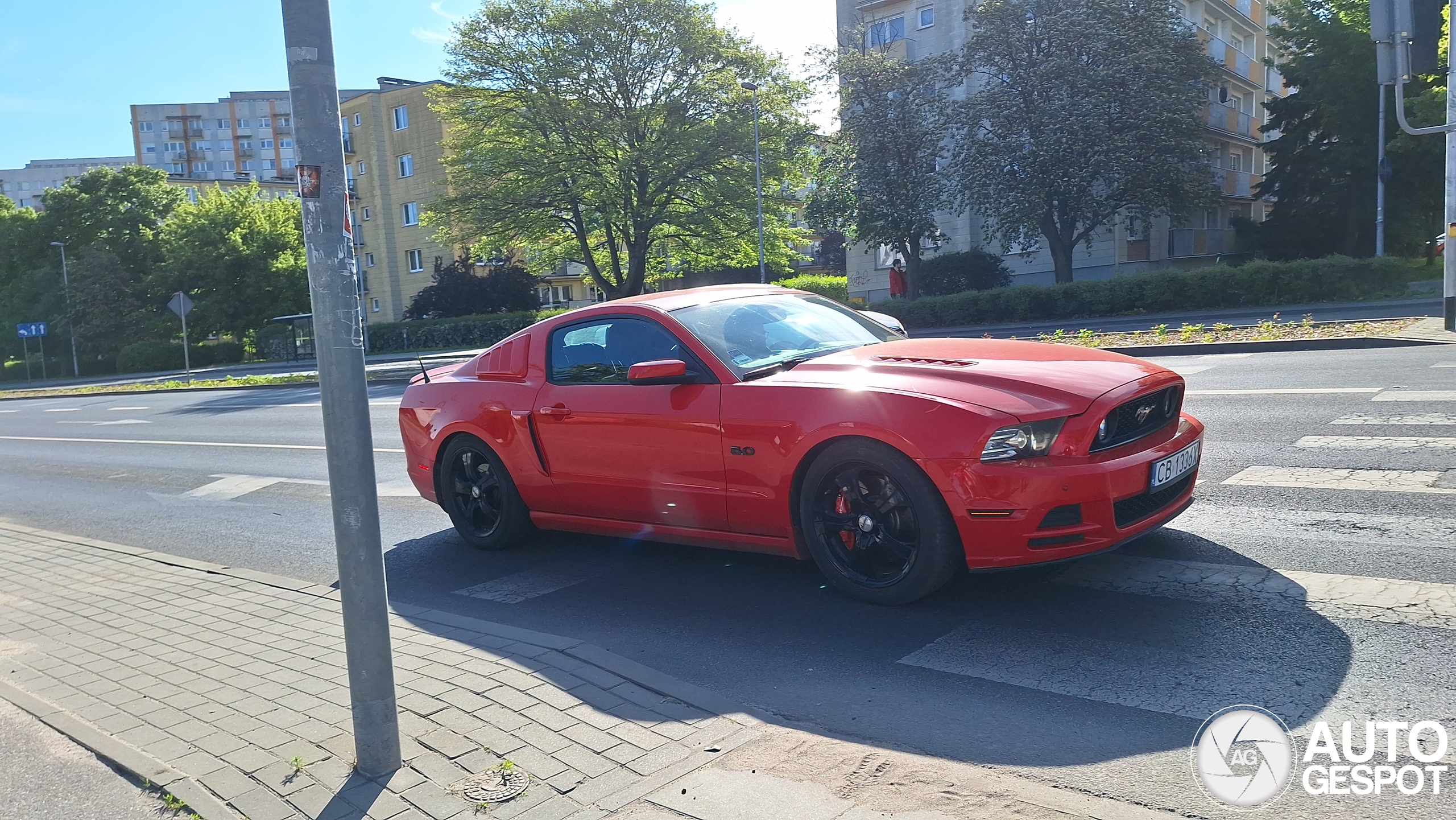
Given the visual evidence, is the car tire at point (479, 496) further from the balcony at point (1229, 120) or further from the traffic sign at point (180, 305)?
the balcony at point (1229, 120)

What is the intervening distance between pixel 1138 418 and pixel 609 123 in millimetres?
37651

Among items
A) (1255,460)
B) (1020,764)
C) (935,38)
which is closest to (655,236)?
(935,38)

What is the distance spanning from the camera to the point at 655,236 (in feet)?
144

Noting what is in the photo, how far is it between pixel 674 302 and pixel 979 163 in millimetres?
29845

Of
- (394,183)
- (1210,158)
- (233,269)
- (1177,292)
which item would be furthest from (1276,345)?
(394,183)

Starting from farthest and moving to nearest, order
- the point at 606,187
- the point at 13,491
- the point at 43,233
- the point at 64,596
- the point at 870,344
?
the point at 43,233, the point at 606,187, the point at 13,491, the point at 64,596, the point at 870,344

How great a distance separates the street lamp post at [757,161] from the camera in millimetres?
39062

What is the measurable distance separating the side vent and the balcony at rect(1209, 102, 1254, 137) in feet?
137

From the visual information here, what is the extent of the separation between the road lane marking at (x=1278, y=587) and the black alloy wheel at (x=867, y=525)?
0.90m

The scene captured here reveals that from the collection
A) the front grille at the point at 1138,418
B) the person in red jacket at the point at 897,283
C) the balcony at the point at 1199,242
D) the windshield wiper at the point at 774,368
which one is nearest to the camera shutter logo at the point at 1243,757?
the front grille at the point at 1138,418

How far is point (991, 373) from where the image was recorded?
4.94 metres

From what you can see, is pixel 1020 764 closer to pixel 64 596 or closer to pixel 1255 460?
pixel 1255 460

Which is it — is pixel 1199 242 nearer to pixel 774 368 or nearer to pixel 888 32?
pixel 888 32

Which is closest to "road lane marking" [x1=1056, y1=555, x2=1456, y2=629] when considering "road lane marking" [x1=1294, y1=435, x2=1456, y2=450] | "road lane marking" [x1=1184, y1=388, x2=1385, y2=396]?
"road lane marking" [x1=1294, y1=435, x2=1456, y2=450]
